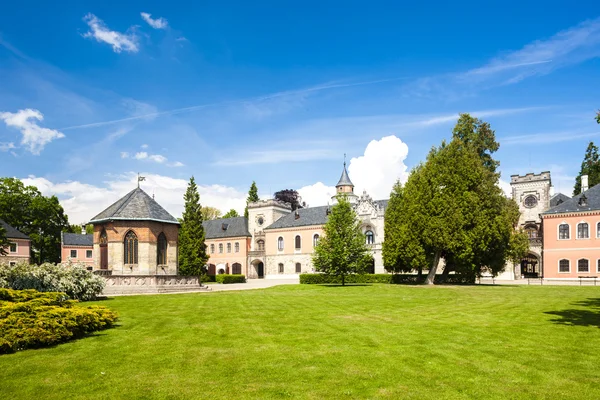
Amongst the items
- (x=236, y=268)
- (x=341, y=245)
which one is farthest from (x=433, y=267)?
(x=236, y=268)

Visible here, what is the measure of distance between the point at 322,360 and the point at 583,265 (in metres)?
53.4

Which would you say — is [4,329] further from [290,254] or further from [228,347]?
[290,254]

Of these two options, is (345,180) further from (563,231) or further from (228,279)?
(563,231)

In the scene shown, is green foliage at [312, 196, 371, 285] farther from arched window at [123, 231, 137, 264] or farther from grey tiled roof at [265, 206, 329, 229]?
grey tiled roof at [265, 206, 329, 229]

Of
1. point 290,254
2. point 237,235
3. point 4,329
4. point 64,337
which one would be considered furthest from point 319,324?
point 237,235

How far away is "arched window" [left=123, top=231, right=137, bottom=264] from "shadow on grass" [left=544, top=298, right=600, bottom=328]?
98.6 ft

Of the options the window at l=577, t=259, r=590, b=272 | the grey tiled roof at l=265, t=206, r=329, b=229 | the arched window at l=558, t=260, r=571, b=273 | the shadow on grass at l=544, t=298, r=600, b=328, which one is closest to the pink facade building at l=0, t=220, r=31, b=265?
the grey tiled roof at l=265, t=206, r=329, b=229

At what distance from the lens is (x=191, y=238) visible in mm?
58938

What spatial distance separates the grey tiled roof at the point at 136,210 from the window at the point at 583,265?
45.6 metres

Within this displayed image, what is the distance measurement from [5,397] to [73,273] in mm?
18447

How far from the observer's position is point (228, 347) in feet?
39.2

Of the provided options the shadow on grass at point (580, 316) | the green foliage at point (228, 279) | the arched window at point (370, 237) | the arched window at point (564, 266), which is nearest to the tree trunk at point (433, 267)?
the arched window at point (370, 237)

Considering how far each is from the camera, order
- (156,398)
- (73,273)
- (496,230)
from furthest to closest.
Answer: (496,230) → (73,273) → (156,398)

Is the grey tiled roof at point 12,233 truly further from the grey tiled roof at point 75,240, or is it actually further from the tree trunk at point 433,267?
the tree trunk at point 433,267
